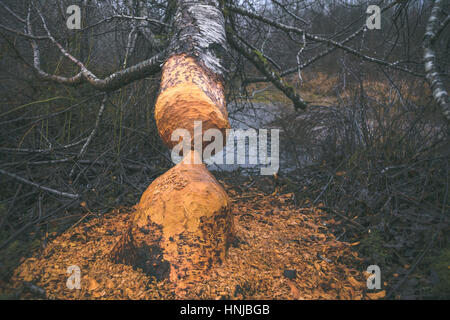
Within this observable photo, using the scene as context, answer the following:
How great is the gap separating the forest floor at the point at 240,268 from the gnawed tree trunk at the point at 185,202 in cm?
7

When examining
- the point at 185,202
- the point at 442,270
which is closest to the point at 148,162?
the point at 185,202

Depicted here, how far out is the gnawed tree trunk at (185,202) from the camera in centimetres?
129

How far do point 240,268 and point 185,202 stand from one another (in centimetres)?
42

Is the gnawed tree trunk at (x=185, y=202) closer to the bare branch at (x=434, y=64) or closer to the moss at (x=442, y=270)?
the moss at (x=442, y=270)

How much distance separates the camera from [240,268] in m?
1.37

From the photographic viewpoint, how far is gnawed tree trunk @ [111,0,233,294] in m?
1.29

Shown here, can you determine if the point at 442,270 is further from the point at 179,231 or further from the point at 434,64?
the point at 179,231

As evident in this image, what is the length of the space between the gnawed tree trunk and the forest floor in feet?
0.24

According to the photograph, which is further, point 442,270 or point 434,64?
point 434,64

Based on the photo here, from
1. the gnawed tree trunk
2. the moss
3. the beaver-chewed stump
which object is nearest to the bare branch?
the moss

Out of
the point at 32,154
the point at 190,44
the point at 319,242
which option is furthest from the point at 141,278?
the point at 32,154

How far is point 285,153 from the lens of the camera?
3309 mm

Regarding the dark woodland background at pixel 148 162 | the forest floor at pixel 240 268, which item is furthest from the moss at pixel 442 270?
the forest floor at pixel 240 268

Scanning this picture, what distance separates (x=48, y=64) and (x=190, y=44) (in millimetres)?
1904
